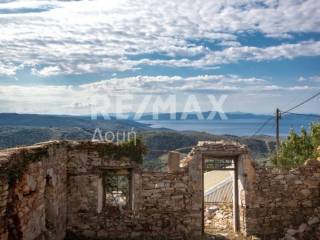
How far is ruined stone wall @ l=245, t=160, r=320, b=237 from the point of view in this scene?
596 inches

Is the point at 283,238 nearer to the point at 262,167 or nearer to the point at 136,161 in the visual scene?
the point at 262,167

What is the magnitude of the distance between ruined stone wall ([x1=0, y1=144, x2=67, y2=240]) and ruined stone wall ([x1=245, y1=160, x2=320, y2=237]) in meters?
6.12

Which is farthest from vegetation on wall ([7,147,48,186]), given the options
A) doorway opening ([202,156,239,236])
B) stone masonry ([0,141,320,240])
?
doorway opening ([202,156,239,236])

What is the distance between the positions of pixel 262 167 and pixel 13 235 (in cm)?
869

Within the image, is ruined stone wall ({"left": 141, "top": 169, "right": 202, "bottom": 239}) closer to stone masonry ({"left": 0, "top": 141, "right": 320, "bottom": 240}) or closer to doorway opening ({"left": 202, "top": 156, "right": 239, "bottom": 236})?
stone masonry ({"left": 0, "top": 141, "right": 320, "bottom": 240})

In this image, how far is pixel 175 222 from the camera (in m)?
15.0

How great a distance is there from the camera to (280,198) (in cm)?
1523

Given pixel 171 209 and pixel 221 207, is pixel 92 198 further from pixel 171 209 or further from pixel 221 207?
pixel 221 207

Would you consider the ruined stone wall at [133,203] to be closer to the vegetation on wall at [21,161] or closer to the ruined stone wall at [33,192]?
the ruined stone wall at [33,192]

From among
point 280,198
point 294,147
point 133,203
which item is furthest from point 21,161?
point 294,147

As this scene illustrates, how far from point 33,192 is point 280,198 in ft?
27.4

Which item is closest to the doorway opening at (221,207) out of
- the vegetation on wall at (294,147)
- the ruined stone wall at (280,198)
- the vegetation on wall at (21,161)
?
the ruined stone wall at (280,198)

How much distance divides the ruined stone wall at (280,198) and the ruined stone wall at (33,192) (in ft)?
20.1

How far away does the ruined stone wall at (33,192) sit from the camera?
8992 mm
